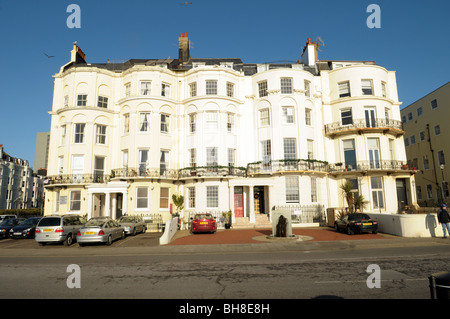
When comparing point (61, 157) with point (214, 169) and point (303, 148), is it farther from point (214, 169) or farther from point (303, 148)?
point (303, 148)

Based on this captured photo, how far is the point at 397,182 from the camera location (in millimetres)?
29641

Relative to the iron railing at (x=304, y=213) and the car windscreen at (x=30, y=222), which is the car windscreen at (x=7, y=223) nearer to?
the car windscreen at (x=30, y=222)

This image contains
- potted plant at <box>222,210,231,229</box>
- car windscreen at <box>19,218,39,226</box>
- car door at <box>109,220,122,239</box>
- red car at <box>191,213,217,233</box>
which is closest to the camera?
car door at <box>109,220,122,239</box>

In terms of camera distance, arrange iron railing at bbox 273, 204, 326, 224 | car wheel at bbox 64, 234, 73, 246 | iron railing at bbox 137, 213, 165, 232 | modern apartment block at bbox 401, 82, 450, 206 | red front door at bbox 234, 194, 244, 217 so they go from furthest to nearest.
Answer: modern apartment block at bbox 401, 82, 450, 206
red front door at bbox 234, 194, 244, 217
iron railing at bbox 273, 204, 326, 224
iron railing at bbox 137, 213, 165, 232
car wheel at bbox 64, 234, 73, 246

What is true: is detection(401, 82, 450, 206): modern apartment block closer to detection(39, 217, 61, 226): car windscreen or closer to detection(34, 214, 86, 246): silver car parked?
detection(34, 214, 86, 246): silver car parked

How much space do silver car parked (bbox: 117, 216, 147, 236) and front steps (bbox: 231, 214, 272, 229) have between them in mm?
7757

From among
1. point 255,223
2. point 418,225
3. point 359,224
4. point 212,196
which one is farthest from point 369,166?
point 212,196

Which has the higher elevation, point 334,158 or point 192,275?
point 334,158

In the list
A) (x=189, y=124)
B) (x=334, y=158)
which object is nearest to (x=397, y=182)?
(x=334, y=158)

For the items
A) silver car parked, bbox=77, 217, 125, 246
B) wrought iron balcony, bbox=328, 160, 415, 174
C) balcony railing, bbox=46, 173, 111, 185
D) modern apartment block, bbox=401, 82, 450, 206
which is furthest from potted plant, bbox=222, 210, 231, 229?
modern apartment block, bbox=401, 82, 450, 206

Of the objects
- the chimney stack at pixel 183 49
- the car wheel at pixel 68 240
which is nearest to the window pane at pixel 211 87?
the chimney stack at pixel 183 49

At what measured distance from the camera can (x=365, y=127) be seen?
28875 mm

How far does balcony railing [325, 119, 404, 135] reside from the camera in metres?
28.8
